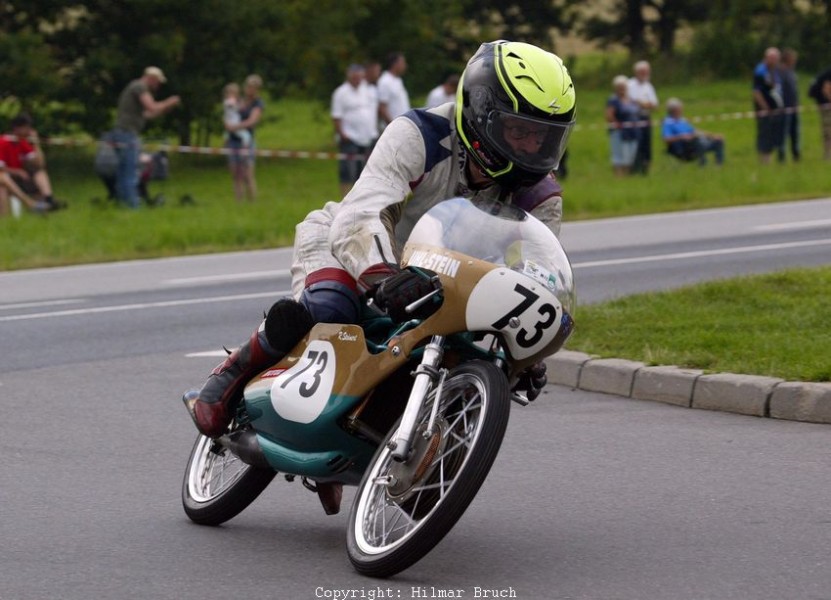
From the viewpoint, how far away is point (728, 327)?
31.8 ft

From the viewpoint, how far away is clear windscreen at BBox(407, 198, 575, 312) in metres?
5.21

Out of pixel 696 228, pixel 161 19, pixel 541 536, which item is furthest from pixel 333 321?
pixel 161 19

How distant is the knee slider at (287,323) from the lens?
572 cm

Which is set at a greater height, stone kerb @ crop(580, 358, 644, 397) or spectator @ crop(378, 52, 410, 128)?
stone kerb @ crop(580, 358, 644, 397)

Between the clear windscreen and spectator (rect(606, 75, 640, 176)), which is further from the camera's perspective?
spectator (rect(606, 75, 640, 176))

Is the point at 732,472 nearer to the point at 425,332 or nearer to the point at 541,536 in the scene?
the point at 541,536

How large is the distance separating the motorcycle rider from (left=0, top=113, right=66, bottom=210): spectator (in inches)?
589

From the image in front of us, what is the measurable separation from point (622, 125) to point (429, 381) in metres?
20.2

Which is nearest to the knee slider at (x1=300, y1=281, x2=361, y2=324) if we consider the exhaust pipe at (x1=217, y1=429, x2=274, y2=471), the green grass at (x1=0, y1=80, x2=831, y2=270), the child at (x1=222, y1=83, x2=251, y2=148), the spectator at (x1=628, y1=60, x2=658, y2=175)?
the exhaust pipe at (x1=217, y1=429, x2=274, y2=471)

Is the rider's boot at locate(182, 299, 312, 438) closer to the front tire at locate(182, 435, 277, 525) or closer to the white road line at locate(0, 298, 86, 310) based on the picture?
the front tire at locate(182, 435, 277, 525)

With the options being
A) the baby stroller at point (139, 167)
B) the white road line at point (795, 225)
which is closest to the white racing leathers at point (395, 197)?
the white road line at point (795, 225)

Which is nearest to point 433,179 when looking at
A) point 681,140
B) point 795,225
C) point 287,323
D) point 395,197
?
point 395,197

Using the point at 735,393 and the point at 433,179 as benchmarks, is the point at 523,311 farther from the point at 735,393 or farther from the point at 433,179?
the point at 735,393

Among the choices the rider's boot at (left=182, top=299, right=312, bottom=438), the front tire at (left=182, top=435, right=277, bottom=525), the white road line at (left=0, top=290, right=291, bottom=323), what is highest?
the rider's boot at (left=182, top=299, right=312, bottom=438)
